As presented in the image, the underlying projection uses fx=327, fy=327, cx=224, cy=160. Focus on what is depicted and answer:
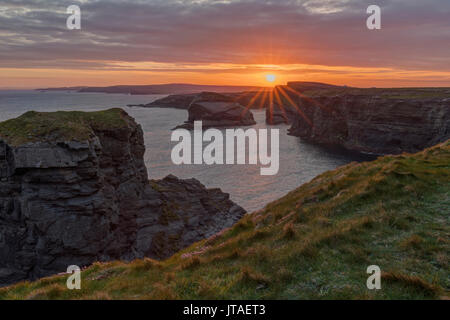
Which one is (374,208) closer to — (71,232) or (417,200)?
(417,200)

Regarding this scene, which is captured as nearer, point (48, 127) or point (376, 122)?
point (48, 127)

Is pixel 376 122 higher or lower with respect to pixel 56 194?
higher

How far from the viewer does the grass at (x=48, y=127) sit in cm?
4522

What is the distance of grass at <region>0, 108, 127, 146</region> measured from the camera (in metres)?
45.2

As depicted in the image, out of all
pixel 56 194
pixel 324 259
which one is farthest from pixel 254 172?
pixel 324 259

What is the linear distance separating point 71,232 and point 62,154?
36.6ft

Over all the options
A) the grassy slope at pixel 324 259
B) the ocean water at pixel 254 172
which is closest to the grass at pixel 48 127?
the grassy slope at pixel 324 259

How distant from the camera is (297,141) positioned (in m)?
172

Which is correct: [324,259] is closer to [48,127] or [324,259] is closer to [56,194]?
[56,194]

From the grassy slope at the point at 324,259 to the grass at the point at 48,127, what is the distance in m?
33.1

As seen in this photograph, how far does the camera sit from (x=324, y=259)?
522 inches

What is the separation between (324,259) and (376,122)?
15211 centimetres

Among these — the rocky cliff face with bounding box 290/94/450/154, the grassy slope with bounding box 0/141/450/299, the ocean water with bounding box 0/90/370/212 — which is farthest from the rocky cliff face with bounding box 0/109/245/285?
the rocky cliff face with bounding box 290/94/450/154

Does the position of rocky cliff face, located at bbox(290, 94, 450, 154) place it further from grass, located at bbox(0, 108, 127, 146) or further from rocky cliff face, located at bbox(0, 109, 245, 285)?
grass, located at bbox(0, 108, 127, 146)
